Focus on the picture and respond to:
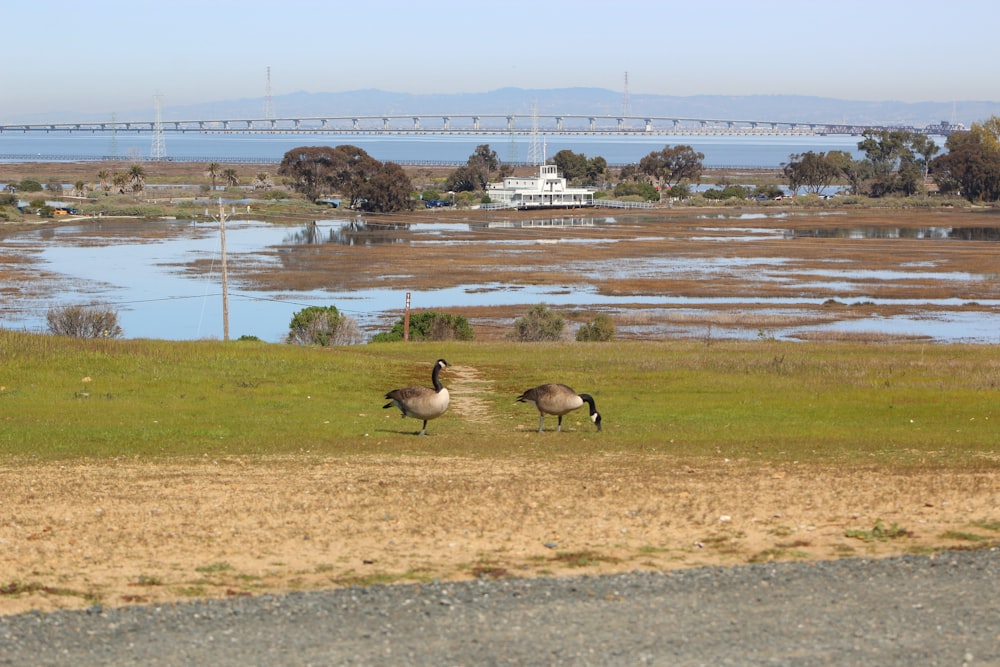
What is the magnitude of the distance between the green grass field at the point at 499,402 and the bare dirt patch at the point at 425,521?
7.10ft

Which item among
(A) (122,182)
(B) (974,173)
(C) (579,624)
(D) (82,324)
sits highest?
(B) (974,173)

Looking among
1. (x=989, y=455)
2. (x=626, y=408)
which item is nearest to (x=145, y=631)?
(x=989, y=455)

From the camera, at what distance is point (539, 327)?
47188 millimetres

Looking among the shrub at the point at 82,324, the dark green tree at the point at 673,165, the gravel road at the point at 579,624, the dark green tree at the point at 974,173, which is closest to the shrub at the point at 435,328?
the shrub at the point at 82,324

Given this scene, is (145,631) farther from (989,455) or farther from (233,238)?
(233,238)

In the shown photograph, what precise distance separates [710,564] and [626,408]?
43.2 ft

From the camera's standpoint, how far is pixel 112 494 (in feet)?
48.0

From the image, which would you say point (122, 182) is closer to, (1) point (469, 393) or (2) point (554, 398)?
(1) point (469, 393)

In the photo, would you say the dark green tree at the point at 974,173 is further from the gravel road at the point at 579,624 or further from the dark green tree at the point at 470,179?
the gravel road at the point at 579,624

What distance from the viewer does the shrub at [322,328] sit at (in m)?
44.4

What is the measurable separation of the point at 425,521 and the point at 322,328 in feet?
106

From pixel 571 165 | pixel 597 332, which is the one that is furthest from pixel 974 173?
pixel 597 332

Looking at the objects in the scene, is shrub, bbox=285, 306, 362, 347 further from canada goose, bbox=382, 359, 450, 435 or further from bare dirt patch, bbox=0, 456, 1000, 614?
bare dirt patch, bbox=0, 456, 1000, 614

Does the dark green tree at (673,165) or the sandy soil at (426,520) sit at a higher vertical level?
the dark green tree at (673,165)
